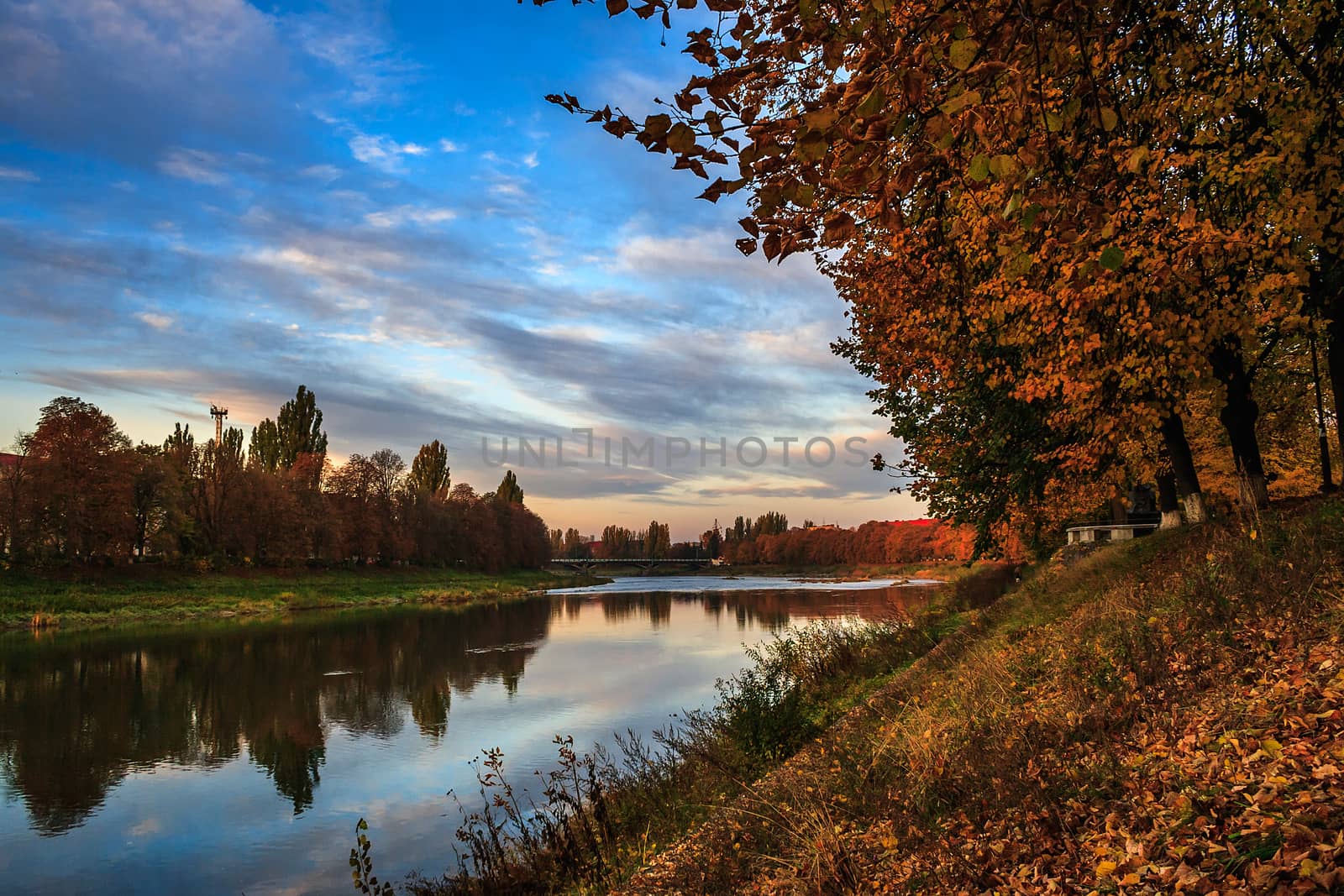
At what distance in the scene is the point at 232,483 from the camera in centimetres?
5831

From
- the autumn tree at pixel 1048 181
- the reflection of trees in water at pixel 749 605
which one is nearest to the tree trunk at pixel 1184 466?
the autumn tree at pixel 1048 181

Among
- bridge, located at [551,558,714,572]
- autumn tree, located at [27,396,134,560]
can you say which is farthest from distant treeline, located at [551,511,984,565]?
autumn tree, located at [27,396,134,560]

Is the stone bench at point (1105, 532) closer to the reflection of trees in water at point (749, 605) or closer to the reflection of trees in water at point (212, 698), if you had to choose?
the reflection of trees in water at point (749, 605)

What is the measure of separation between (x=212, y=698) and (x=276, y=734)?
509cm

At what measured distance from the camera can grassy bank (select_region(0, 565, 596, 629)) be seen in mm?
39594

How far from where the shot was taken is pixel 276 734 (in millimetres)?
17844

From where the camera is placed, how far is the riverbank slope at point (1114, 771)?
3812 millimetres

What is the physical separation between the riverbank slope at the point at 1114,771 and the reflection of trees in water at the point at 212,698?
33.1 feet

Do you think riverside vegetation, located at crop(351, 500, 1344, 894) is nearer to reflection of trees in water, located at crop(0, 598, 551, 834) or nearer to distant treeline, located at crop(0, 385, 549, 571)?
reflection of trees in water, located at crop(0, 598, 551, 834)

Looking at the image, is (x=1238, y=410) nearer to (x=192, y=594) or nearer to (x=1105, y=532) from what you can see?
(x=1105, y=532)

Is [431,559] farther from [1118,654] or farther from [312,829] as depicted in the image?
[1118,654]

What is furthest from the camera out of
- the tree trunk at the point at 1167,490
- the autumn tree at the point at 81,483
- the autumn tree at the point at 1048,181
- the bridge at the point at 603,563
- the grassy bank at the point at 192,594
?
the bridge at the point at 603,563

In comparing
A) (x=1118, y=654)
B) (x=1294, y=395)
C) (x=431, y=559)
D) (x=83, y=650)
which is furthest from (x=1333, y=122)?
(x=431, y=559)

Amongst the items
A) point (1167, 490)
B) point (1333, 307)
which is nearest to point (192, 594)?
point (1167, 490)
